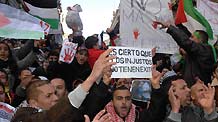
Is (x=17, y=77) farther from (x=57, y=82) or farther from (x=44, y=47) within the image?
(x=44, y=47)

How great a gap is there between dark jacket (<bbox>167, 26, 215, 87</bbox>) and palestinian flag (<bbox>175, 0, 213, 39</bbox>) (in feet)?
2.90

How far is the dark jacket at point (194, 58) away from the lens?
5.95m

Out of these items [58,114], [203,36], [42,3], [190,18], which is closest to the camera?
[58,114]

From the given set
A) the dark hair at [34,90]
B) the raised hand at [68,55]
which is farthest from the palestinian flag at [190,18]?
the dark hair at [34,90]

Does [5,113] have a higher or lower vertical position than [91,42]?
lower

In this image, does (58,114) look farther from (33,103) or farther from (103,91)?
(103,91)

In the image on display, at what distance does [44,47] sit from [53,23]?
1.82 m

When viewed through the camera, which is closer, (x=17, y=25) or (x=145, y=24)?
(x=17, y=25)

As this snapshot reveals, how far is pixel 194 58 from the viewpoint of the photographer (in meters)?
6.16

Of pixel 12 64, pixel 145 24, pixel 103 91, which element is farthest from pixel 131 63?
pixel 12 64

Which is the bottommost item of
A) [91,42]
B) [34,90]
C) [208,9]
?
[34,90]

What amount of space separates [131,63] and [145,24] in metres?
2.67

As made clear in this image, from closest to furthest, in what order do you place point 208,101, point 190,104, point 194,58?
1. point 208,101
2. point 190,104
3. point 194,58

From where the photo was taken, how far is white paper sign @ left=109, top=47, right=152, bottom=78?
463 cm
